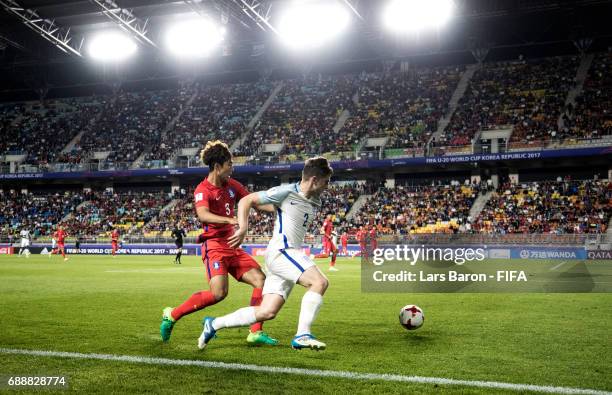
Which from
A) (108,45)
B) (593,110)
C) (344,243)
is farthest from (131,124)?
(593,110)

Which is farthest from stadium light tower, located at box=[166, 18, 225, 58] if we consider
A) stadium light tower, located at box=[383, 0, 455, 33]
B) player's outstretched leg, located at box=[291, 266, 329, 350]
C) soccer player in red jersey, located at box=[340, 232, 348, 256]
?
player's outstretched leg, located at box=[291, 266, 329, 350]

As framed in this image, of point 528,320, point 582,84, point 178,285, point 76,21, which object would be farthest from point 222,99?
point 528,320

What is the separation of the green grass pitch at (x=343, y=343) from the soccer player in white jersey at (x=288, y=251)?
506mm

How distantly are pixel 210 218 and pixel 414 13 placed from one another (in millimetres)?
39276

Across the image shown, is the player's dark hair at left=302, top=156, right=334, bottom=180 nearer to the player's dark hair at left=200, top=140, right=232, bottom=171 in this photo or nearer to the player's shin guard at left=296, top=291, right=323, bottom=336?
the player's shin guard at left=296, top=291, right=323, bottom=336

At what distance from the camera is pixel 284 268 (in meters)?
6.18

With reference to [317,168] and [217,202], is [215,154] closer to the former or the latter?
[217,202]

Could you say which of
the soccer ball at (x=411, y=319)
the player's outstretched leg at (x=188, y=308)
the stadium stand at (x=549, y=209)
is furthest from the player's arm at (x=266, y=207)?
the stadium stand at (x=549, y=209)

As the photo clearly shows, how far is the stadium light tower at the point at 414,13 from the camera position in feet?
138

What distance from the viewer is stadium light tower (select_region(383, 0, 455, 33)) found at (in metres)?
41.9

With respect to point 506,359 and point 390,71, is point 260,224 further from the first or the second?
point 506,359

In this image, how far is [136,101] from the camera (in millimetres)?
60750

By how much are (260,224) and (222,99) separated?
59.7 ft

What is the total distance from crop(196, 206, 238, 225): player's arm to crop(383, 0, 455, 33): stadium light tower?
125ft
